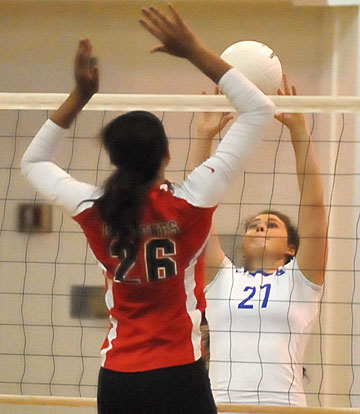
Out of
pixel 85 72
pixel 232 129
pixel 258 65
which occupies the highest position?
pixel 258 65

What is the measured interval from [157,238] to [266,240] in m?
1.10

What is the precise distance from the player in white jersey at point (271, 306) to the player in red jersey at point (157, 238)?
0.79m

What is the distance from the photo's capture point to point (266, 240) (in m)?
2.55

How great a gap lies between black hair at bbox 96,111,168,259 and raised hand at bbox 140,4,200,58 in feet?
0.48

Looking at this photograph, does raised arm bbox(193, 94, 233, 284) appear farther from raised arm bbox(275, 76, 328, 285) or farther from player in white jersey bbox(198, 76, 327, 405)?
raised arm bbox(275, 76, 328, 285)

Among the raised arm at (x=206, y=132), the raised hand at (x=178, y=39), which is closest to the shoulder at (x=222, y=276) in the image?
the raised arm at (x=206, y=132)

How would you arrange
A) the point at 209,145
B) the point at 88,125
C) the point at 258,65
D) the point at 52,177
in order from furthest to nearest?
the point at 88,125
the point at 258,65
the point at 209,145
the point at 52,177

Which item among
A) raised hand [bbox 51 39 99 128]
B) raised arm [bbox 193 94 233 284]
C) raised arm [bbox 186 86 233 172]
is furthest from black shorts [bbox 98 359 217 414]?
raised arm [bbox 186 86 233 172]

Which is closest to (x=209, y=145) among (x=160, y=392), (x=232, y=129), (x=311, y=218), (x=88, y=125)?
(x=311, y=218)

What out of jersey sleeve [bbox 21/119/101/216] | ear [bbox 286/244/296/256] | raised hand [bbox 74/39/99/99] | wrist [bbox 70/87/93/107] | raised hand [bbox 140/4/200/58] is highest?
raised hand [bbox 140/4/200/58]

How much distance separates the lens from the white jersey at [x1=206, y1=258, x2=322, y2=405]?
7.75 feet

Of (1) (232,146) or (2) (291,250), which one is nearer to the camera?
(1) (232,146)

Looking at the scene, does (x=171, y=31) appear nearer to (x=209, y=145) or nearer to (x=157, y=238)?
(x=157, y=238)

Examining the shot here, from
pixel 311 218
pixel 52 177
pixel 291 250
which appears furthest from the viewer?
pixel 291 250
